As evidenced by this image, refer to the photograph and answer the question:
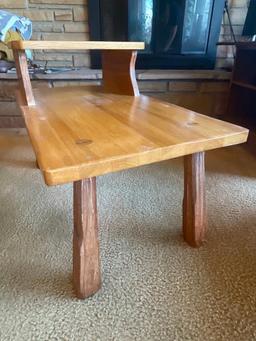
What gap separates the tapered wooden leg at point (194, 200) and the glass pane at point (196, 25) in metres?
1.47

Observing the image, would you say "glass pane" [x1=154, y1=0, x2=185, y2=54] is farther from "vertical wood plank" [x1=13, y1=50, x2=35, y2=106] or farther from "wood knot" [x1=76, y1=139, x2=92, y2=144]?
"wood knot" [x1=76, y1=139, x2=92, y2=144]

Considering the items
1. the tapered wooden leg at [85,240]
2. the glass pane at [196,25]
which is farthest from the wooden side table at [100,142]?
the glass pane at [196,25]

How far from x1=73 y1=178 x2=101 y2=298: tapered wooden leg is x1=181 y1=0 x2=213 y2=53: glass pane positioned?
1693 mm

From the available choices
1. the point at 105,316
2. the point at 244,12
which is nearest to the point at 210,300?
the point at 105,316

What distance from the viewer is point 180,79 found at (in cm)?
184

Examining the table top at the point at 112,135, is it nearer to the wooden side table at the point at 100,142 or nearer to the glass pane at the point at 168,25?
the wooden side table at the point at 100,142

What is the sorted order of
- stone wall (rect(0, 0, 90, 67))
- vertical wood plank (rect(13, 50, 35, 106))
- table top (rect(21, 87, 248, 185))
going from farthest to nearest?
stone wall (rect(0, 0, 90, 67))
vertical wood plank (rect(13, 50, 35, 106))
table top (rect(21, 87, 248, 185))

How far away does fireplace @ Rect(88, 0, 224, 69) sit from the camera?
177 centimetres

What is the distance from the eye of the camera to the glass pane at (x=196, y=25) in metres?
1.77

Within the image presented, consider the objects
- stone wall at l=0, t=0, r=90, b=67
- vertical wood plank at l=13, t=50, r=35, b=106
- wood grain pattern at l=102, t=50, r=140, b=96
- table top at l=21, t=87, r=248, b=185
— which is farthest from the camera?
stone wall at l=0, t=0, r=90, b=67

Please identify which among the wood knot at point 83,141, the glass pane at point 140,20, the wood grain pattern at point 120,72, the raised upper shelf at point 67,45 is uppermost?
the glass pane at point 140,20

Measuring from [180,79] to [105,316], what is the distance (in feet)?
5.36

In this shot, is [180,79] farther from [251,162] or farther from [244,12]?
[251,162]

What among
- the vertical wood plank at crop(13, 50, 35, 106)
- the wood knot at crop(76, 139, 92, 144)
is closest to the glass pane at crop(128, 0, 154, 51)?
the vertical wood plank at crop(13, 50, 35, 106)
